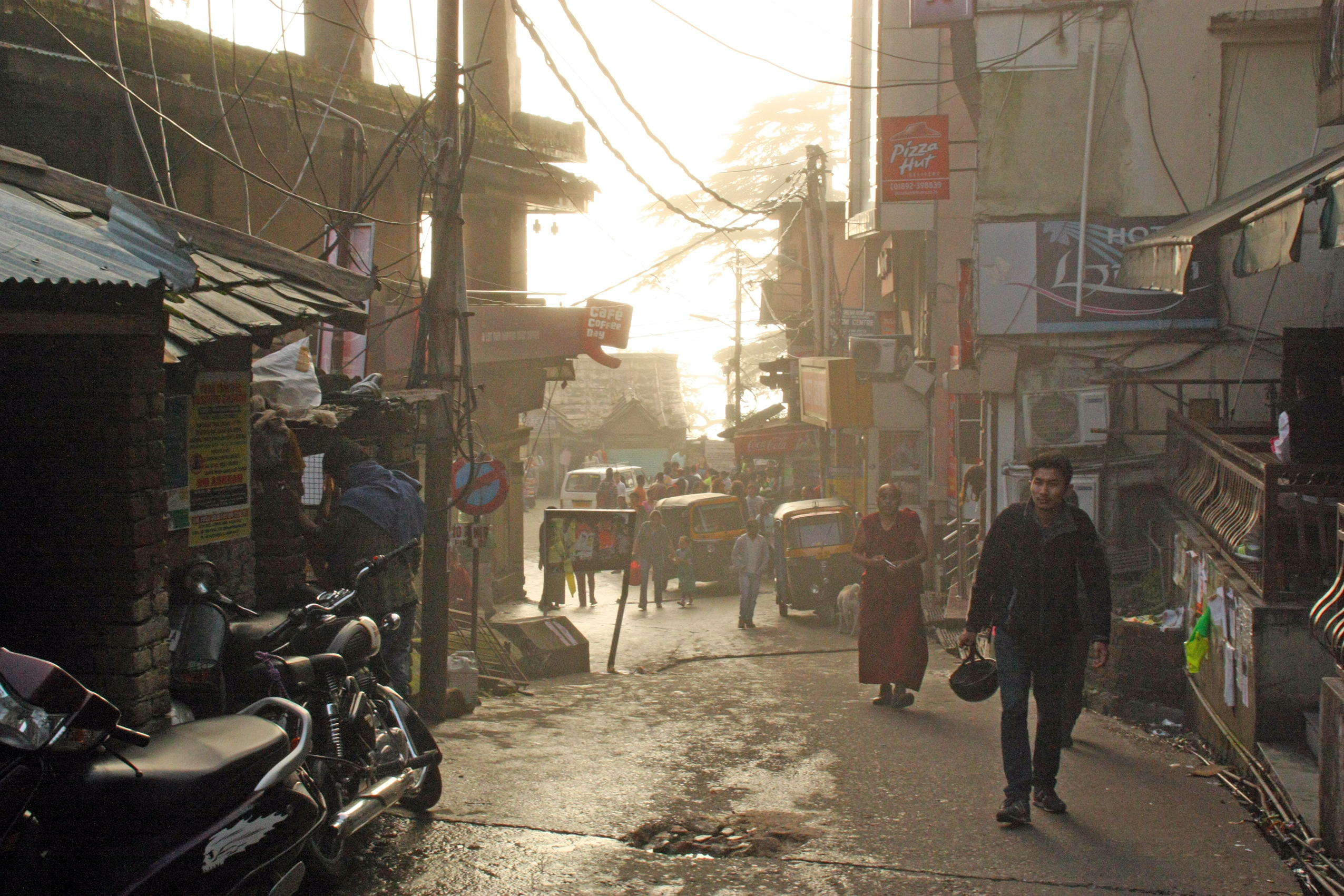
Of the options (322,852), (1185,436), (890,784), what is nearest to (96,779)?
(322,852)

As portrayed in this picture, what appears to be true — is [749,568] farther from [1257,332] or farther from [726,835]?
[726,835]

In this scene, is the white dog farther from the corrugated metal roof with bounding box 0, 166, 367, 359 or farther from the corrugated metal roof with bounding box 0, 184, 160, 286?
the corrugated metal roof with bounding box 0, 184, 160, 286

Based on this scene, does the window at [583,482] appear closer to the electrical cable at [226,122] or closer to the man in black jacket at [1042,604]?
the electrical cable at [226,122]

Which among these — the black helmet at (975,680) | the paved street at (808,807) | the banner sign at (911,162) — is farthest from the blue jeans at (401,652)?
the banner sign at (911,162)

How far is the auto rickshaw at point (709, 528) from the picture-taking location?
23156mm

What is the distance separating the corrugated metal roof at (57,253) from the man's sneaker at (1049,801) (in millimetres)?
4685

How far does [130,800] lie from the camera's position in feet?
10.9

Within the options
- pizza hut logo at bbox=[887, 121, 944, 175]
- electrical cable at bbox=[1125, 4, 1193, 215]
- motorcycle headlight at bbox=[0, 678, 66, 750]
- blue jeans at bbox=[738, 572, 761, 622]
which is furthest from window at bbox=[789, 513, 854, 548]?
motorcycle headlight at bbox=[0, 678, 66, 750]

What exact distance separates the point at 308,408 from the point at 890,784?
4.32m

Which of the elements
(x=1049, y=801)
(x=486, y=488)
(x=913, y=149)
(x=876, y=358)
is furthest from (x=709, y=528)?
(x=1049, y=801)

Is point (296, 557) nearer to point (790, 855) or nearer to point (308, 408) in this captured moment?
point (308, 408)

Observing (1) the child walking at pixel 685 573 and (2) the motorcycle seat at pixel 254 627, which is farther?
(1) the child walking at pixel 685 573

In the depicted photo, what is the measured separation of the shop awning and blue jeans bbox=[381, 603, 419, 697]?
556 cm

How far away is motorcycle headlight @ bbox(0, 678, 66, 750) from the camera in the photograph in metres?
2.97
